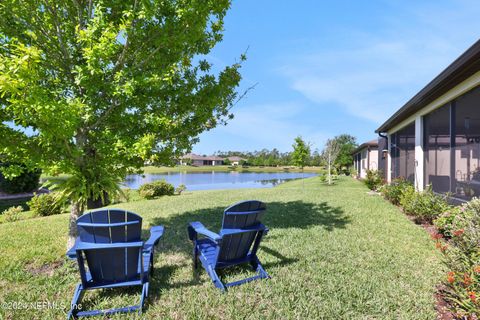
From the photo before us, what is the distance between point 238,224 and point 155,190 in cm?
1305

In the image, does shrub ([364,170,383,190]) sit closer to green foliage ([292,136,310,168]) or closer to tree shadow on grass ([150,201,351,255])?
tree shadow on grass ([150,201,351,255])

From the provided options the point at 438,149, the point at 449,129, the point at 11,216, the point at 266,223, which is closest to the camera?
the point at 266,223

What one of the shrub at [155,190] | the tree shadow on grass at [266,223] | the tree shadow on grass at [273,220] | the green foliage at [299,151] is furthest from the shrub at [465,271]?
the green foliage at [299,151]

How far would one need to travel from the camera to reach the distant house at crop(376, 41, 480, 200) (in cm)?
567

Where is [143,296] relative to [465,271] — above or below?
below

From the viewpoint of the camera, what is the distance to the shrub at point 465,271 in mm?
2441

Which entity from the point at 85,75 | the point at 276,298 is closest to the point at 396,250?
the point at 276,298

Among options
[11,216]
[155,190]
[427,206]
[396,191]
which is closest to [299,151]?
A: [155,190]

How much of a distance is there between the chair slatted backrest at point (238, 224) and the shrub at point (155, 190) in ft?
41.3

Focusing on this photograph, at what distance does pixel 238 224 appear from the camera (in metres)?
3.42

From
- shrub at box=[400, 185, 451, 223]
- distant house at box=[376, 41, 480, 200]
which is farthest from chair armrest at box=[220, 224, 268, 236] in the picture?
shrub at box=[400, 185, 451, 223]

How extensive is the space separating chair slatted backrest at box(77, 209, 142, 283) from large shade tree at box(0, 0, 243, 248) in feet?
3.67

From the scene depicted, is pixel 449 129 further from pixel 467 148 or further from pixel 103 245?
pixel 103 245

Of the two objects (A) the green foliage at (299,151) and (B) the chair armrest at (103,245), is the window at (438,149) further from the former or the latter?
(A) the green foliage at (299,151)
